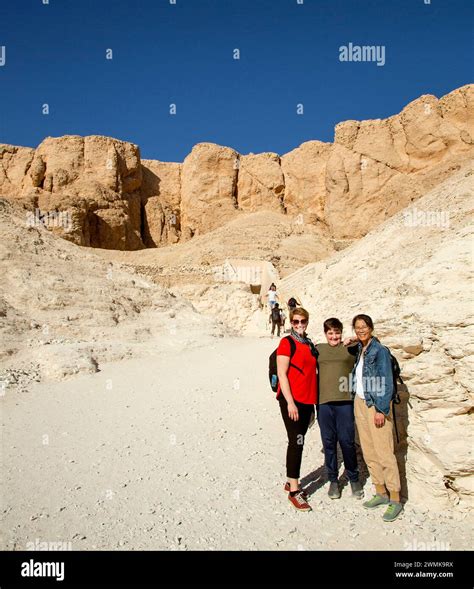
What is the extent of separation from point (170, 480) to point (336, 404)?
2.05 metres

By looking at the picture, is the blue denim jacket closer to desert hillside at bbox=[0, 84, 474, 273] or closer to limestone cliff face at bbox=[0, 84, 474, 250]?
desert hillside at bbox=[0, 84, 474, 273]

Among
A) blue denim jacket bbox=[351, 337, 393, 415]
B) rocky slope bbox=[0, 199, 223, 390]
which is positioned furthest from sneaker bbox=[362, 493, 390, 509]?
rocky slope bbox=[0, 199, 223, 390]

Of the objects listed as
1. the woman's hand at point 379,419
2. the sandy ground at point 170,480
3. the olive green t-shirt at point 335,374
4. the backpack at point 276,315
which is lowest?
the sandy ground at point 170,480

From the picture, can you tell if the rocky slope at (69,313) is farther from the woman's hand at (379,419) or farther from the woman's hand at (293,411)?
the woman's hand at (379,419)

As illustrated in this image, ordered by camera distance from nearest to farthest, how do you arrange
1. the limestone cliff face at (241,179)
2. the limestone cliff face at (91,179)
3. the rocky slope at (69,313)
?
the rocky slope at (69,313) < the limestone cliff face at (241,179) < the limestone cliff face at (91,179)

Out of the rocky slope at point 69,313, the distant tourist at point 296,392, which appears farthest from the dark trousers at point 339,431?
the rocky slope at point 69,313

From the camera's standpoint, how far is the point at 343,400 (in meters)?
4.00

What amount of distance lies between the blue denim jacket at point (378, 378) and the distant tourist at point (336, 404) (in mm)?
244

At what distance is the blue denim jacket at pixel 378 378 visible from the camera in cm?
372

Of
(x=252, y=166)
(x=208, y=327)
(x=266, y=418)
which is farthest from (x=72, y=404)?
(x=252, y=166)

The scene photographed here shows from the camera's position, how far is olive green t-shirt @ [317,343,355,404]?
4.00 metres

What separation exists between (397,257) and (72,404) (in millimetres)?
10646

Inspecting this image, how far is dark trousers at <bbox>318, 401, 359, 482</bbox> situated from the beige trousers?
0.32 ft

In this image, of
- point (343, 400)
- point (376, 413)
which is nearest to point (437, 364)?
point (376, 413)
